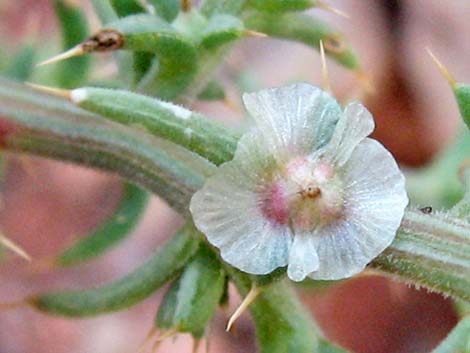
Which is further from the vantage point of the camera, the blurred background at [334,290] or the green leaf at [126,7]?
the blurred background at [334,290]

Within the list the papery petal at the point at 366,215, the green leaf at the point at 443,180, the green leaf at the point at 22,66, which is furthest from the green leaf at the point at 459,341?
the green leaf at the point at 22,66

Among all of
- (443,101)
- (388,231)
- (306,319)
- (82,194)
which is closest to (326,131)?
(388,231)

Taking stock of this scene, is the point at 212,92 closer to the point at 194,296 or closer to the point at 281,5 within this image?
the point at 281,5

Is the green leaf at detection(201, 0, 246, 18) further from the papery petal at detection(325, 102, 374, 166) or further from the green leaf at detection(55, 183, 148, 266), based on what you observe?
the green leaf at detection(55, 183, 148, 266)

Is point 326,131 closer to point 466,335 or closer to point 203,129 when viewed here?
point 203,129

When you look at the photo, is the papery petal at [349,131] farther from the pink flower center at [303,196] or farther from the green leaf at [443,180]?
the green leaf at [443,180]
